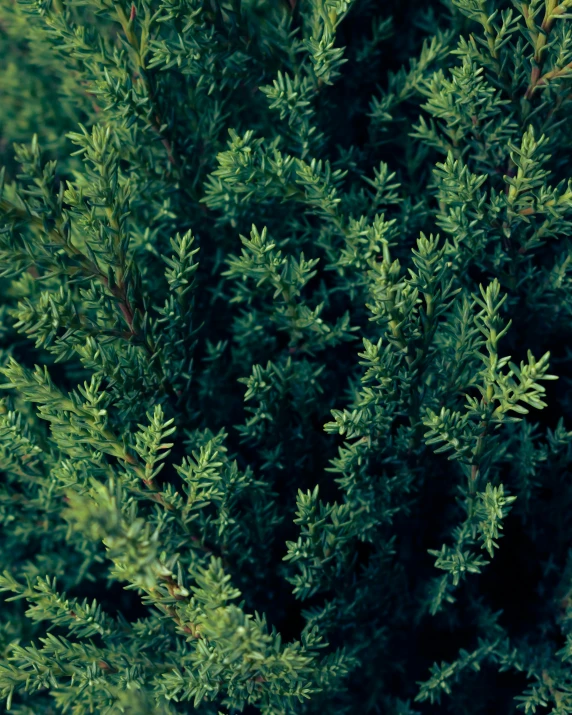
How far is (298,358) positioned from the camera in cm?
171

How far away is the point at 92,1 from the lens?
138cm

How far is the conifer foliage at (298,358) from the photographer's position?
1.28 m

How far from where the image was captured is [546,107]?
4.60 feet

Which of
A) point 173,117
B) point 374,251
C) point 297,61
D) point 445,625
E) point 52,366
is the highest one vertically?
point 297,61

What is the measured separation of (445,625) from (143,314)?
1007mm

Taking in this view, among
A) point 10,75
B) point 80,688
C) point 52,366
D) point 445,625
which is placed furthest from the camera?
point 10,75

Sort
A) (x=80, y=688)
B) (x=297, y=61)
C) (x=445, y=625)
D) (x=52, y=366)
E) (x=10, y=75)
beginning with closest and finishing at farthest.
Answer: (x=80, y=688), (x=297, y=61), (x=445, y=625), (x=52, y=366), (x=10, y=75)

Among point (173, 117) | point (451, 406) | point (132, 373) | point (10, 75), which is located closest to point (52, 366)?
point (132, 373)

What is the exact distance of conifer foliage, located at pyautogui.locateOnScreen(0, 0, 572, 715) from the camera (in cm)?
128

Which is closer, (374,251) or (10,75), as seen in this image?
(374,251)

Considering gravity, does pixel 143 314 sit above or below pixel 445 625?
above

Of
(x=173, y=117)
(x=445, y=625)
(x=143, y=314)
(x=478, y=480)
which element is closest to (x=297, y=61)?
(x=173, y=117)

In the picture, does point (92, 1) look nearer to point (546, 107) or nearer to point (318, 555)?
point (546, 107)

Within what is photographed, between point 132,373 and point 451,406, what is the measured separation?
636mm
